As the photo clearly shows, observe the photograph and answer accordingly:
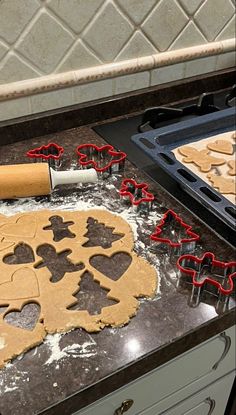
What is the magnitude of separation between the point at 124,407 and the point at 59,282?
0.64 ft

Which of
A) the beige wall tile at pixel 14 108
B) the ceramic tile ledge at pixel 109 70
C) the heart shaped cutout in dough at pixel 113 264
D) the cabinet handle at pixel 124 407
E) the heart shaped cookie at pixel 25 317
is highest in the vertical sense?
the ceramic tile ledge at pixel 109 70

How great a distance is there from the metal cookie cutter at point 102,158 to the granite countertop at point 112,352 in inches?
6.7

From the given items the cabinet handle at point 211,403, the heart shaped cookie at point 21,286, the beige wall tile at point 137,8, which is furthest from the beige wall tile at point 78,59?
the cabinet handle at point 211,403

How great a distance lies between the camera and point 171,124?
1048mm

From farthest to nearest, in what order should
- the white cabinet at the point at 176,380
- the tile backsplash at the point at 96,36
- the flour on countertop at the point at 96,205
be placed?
the tile backsplash at the point at 96,36, the flour on countertop at the point at 96,205, the white cabinet at the point at 176,380

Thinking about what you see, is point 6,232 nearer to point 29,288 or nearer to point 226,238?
point 29,288

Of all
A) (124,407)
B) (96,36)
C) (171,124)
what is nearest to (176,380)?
(124,407)

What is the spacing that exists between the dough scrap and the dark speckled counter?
0.6 inches

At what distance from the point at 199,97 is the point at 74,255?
58 centimetres

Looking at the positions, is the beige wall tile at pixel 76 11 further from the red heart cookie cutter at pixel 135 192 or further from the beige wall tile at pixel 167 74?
the red heart cookie cutter at pixel 135 192

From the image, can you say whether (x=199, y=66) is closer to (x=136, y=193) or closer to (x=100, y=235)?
(x=136, y=193)

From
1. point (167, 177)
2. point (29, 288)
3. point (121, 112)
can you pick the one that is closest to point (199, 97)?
point (121, 112)

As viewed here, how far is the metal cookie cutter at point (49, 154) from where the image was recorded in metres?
0.89

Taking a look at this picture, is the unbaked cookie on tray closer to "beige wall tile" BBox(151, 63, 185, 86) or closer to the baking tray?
the baking tray
